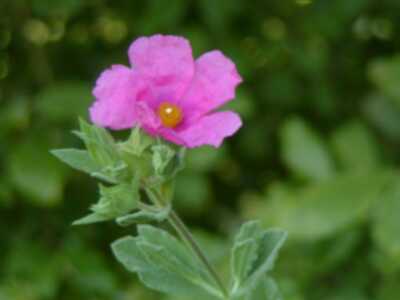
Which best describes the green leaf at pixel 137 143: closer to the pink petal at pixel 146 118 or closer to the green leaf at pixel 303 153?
the pink petal at pixel 146 118

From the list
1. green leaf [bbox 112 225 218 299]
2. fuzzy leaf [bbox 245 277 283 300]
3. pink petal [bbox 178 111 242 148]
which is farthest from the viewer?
fuzzy leaf [bbox 245 277 283 300]

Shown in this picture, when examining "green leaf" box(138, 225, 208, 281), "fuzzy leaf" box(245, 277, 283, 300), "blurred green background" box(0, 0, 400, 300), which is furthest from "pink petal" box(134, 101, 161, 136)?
"blurred green background" box(0, 0, 400, 300)

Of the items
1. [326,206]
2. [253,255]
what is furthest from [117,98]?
[326,206]

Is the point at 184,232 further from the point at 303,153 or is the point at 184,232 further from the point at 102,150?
the point at 303,153

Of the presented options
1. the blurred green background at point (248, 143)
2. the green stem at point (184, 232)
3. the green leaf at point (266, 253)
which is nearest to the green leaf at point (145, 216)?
the green stem at point (184, 232)

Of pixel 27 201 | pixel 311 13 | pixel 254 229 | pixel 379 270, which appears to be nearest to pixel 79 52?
pixel 27 201

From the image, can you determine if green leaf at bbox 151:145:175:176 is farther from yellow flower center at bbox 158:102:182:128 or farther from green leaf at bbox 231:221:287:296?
green leaf at bbox 231:221:287:296

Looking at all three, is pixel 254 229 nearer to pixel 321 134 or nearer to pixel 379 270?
pixel 379 270
